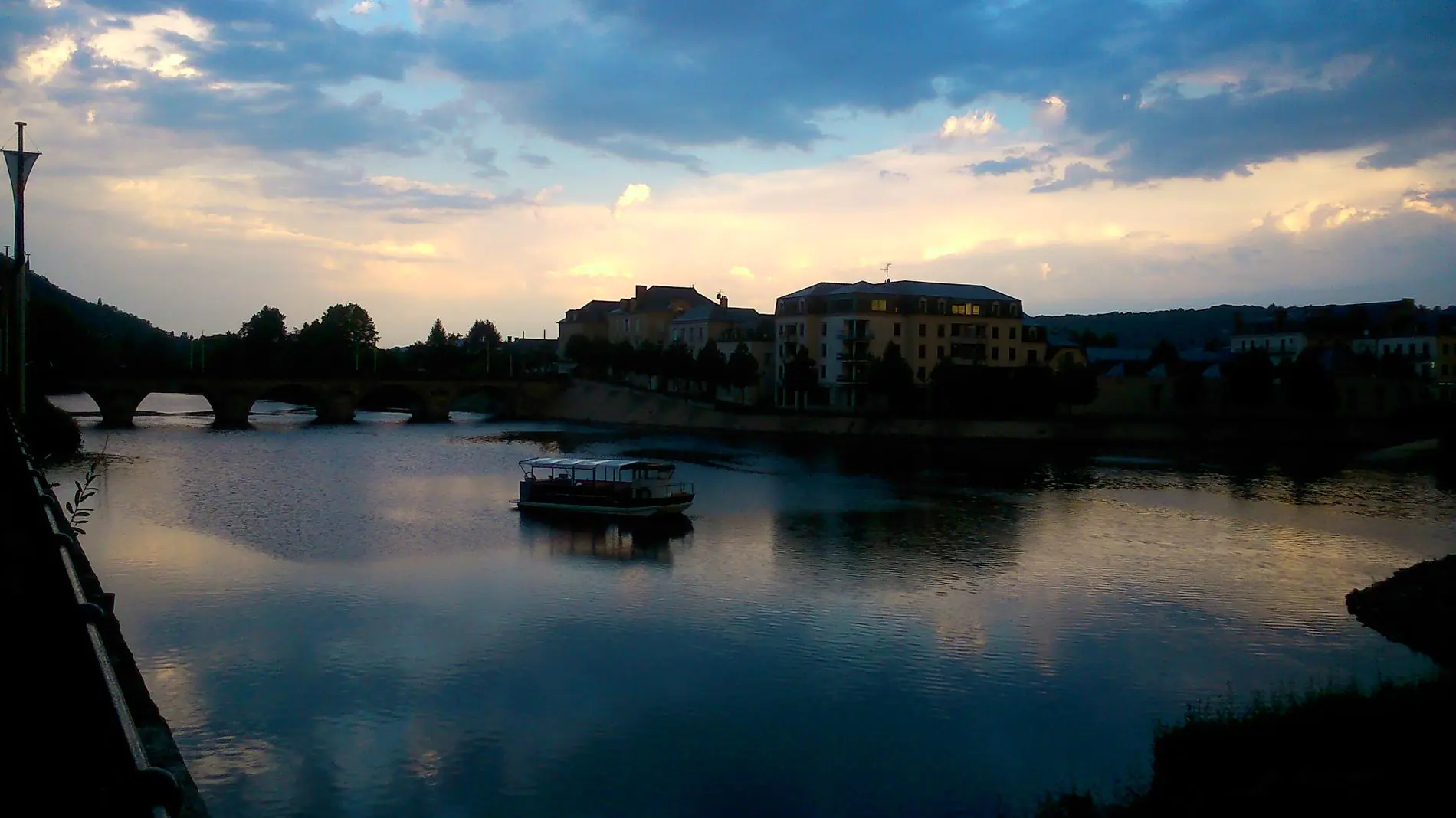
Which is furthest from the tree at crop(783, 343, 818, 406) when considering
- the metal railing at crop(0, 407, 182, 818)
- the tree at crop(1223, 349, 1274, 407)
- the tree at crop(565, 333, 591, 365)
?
the metal railing at crop(0, 407, 182, 818)

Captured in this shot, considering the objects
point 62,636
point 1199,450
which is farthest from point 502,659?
point 1199,450

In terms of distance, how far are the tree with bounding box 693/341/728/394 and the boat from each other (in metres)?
59.0

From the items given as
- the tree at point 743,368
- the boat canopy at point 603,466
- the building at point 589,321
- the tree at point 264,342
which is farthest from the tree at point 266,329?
the boat canopy at point 603,466

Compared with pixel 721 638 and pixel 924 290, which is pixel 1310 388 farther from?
pixel 721 638

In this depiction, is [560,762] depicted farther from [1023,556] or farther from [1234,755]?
[1023,556]

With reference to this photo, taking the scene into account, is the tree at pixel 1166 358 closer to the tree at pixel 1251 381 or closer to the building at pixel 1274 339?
the building at pixel 1274 339

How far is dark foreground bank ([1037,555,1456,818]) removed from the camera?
10.9 metres

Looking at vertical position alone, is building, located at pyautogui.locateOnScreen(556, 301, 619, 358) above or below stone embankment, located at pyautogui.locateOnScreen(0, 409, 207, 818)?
above

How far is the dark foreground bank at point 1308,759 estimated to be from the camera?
10.9 meters

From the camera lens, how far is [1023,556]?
3488 cm

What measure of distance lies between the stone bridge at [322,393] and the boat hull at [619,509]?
2542 inches

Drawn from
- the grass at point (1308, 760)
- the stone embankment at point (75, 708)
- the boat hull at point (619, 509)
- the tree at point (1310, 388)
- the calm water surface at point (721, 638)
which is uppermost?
the tree at point (1310, 388)

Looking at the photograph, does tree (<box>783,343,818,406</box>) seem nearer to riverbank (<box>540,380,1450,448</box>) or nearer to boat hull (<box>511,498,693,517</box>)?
riverbank (<box>540,380,1450,448</box>)

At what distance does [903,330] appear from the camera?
98.1 m
